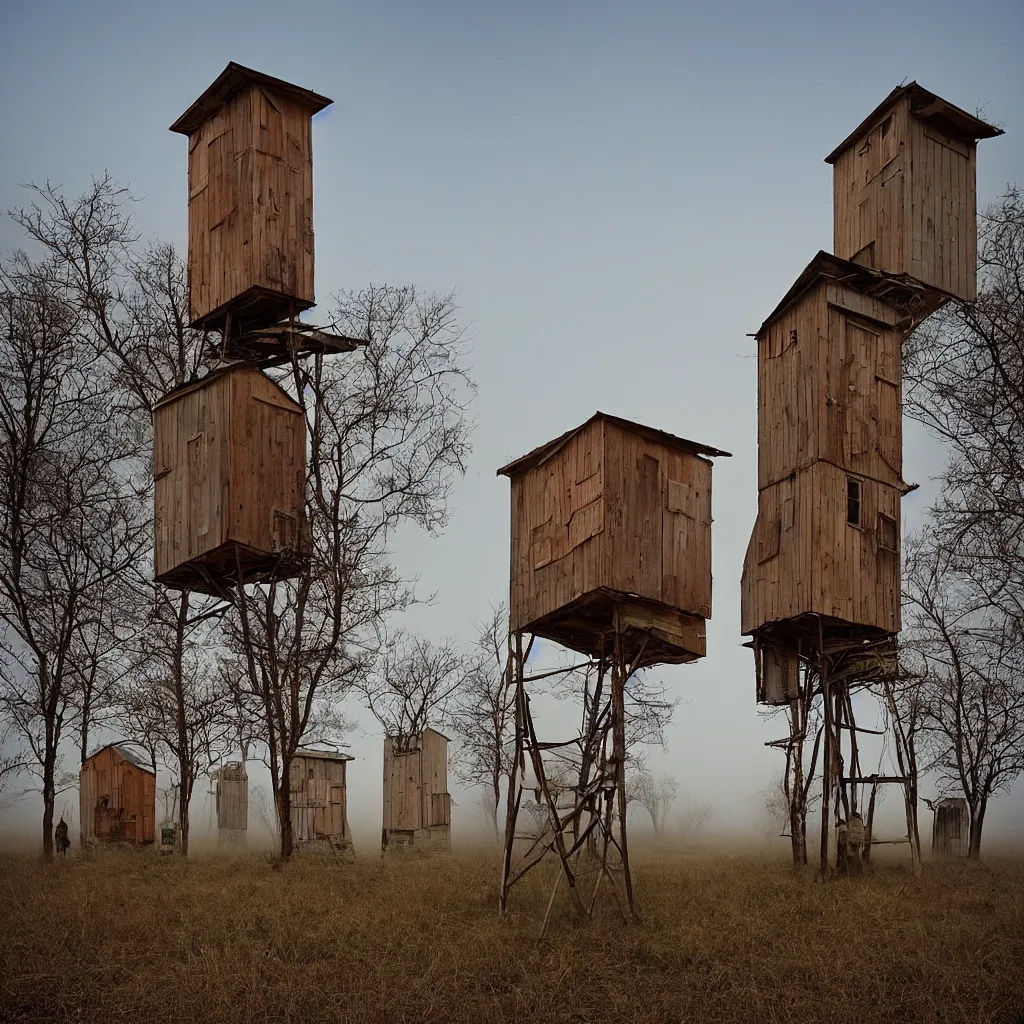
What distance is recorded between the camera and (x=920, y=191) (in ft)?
97.7

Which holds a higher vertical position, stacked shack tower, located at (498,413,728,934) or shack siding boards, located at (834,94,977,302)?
shack siding boards, located at (834,94,977,302)

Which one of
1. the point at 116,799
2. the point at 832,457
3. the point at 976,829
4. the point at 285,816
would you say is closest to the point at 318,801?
the point at 116,799

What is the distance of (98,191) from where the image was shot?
31.6 m

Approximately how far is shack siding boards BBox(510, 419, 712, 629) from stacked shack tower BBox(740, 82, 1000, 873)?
11.5ft

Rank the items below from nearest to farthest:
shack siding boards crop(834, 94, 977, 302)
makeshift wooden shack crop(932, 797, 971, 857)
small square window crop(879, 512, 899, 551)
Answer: small square window crop(879, 512, 899, 551) → shack siding boards crop(834, 94, 977, 302) → makeshift wooden shack crop(932, 797, 971, 857)

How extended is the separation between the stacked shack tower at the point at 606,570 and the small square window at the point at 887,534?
479 cm

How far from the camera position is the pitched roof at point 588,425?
985 inches

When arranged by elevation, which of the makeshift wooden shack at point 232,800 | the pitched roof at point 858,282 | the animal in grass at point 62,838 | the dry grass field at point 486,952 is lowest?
the makeshift wooden shack at point 232,800

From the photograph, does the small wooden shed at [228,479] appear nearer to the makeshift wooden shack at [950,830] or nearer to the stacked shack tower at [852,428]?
the stacked shack tower at [852,428]

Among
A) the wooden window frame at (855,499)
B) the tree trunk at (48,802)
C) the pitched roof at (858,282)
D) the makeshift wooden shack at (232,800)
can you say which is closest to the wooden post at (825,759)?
the wooden window frame at (855,499)

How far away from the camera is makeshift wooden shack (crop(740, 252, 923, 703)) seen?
2820cm

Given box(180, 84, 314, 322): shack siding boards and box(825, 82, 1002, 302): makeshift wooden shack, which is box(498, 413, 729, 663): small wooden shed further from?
box(825, 82, 1002, 302): makeshift wooden shack

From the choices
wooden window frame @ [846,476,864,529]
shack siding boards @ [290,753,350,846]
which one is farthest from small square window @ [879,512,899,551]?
shack siding boards @ [290,753,350,846]

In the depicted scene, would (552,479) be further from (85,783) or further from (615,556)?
(85,783)
